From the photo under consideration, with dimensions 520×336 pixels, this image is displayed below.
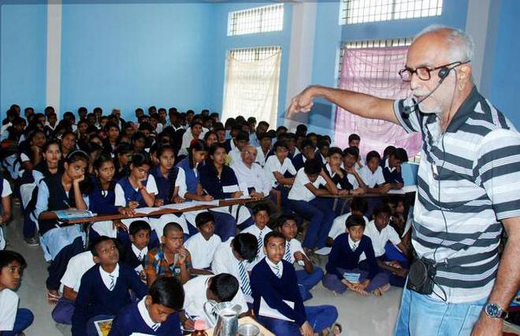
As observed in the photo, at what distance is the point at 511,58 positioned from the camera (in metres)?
5.96

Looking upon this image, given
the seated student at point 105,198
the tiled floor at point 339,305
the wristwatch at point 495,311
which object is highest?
the wristwatch at point 495,311

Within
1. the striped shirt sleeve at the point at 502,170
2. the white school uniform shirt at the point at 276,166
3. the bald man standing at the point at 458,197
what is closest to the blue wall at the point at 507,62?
the white school uniform shirt at the point at 276,166

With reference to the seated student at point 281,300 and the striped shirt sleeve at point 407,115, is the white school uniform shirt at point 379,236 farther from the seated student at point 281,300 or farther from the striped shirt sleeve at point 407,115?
the striped shirt sleeve at point 407,115

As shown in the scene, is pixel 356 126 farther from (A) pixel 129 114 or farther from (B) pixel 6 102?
(B) pixel 6 102

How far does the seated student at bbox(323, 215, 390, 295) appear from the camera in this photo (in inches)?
169

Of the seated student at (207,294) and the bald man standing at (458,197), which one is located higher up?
the bald man standing at (458,197)

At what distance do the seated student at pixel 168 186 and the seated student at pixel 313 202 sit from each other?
124 centimetres

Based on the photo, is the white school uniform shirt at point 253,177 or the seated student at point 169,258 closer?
the seated student at point 169,258

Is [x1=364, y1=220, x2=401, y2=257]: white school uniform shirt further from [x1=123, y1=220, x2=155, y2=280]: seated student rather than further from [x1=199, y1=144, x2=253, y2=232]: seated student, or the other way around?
[x1=123, y1=220, x2=155, y2=280]: seated student

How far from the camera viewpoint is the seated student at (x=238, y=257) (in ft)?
11.5

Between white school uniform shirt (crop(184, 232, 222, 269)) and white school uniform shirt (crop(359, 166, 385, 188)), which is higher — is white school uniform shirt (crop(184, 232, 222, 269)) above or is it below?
below

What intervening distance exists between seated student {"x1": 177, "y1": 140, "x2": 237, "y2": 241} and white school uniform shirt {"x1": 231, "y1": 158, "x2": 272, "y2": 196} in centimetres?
49

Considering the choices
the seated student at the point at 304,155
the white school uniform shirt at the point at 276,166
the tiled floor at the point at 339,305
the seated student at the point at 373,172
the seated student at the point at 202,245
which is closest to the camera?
the tiled floor at the point at 339,305

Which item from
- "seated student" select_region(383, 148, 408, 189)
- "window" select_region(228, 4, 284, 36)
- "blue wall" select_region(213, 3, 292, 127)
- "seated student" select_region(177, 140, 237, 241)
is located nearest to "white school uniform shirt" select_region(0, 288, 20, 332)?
"seated student" select_region(177, 140, 237, 241)
